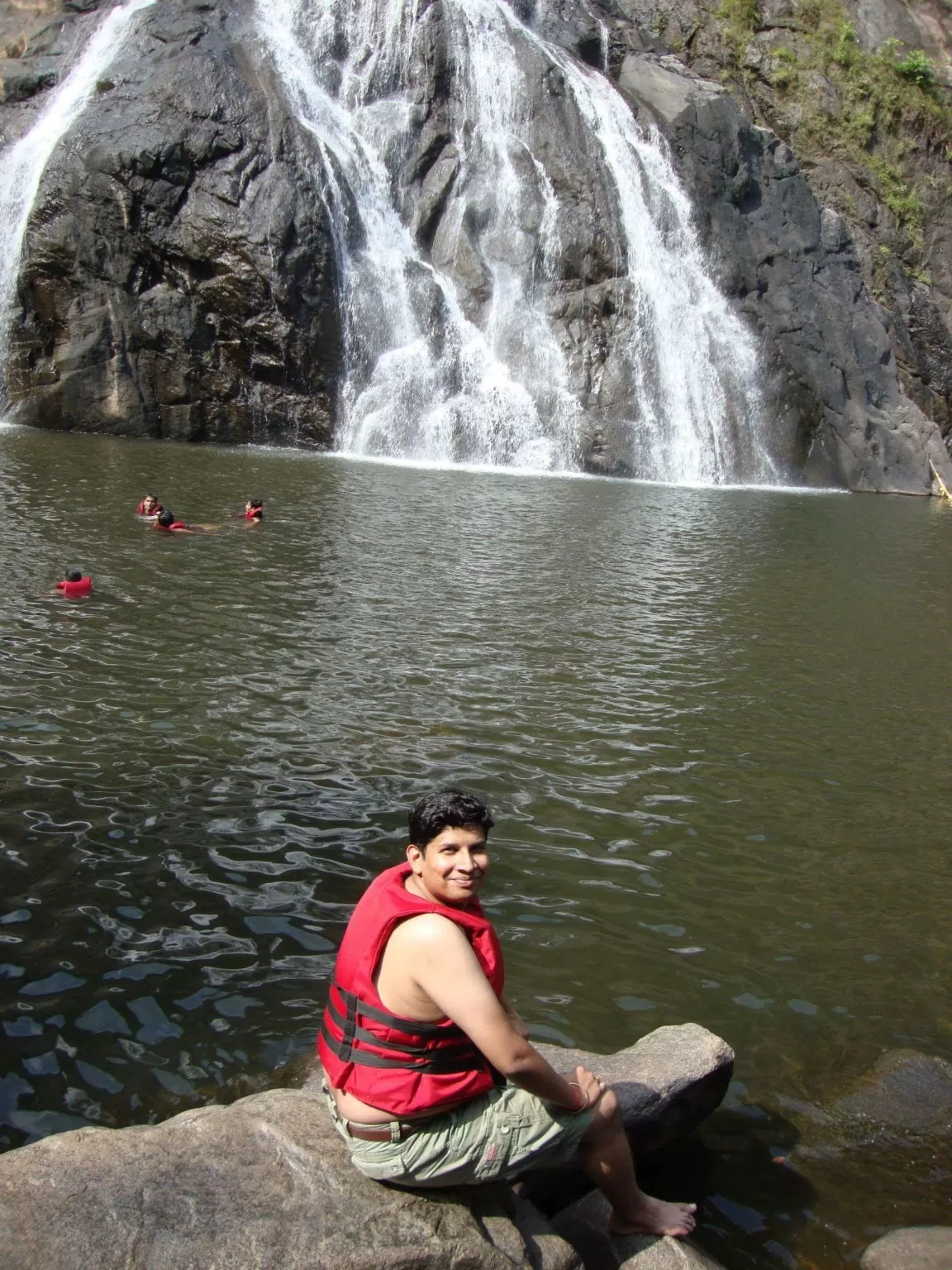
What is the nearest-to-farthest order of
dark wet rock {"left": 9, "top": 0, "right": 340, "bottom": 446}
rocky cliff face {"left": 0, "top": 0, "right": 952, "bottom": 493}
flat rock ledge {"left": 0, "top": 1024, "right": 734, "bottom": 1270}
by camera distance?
flat rock ledge {"left": 0, "top": 1024, "right": 734, "bottom": 1270} < dark wet rock {"left": 9, "top": 0, "right": 340, "bottom": 446} < rocky cliff face {"left": 0, "top": 0, "right": 952, "bottom": 493}

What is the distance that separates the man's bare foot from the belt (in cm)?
96

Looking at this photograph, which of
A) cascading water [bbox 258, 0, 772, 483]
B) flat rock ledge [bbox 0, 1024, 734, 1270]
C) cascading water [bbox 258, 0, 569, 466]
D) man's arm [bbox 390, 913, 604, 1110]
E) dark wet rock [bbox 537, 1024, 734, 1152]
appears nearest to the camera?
flat rock ledge [bbox 0, 1024, 734, 1270]

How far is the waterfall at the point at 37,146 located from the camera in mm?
30453

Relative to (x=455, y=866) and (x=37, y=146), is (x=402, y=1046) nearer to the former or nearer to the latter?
(x=455, y=866)

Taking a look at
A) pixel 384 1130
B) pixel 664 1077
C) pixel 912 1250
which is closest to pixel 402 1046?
pixel 384 1130

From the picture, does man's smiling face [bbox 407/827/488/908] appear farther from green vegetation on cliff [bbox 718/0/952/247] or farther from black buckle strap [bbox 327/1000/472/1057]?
green vegetation on cliff [bbox 718/0/952/247]

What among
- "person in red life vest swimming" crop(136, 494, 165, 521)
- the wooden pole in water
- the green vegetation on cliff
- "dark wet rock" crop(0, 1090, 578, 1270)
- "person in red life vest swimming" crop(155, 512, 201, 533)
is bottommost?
"dark wet rock" crop(0, 1090, 578, 1270)

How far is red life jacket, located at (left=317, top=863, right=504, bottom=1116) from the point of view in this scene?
346cm

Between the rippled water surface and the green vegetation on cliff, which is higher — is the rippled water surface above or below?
below

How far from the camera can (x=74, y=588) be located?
12.1 m

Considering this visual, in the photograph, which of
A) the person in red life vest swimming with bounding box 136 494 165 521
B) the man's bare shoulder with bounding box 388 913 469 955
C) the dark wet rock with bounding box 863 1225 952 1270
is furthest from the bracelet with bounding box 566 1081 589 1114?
the person in red life vest swimming with bounding box 136 494 165 521

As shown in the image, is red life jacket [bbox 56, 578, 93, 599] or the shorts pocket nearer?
the shorts pocket

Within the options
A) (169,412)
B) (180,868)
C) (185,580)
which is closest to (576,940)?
(180,868)

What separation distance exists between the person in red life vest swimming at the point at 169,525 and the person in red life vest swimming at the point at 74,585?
3695 millimetres
